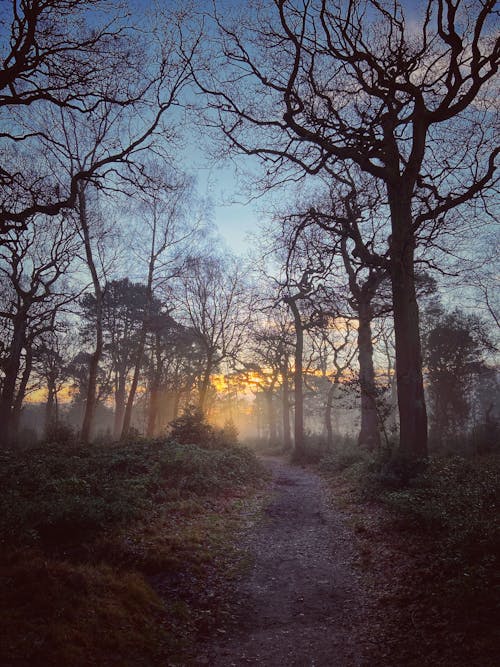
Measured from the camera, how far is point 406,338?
9859 millimetres

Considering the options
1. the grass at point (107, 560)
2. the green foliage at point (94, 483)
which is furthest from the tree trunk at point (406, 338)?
the green foliage at point (94, 483)

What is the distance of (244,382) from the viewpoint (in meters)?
36.9

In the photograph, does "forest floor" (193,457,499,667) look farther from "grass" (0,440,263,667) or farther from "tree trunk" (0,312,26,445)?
"tree trunk" (0,312,26,445)

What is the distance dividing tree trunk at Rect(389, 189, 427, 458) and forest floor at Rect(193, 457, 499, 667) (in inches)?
87.1

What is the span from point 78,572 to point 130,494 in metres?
3.17

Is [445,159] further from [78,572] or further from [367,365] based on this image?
[78,572]

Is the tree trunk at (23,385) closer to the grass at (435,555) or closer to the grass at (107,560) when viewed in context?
the grass at (107,560)

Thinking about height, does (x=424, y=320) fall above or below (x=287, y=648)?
above

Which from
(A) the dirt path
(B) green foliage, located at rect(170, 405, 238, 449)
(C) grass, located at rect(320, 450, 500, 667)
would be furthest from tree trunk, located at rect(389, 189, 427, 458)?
(B) green foliage, located at rect(170, 405, 238, 449)

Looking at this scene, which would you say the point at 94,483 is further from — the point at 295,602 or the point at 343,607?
the point at 343,607

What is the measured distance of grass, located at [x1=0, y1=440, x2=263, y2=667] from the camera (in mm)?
3635

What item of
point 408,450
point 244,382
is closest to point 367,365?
point 408,450

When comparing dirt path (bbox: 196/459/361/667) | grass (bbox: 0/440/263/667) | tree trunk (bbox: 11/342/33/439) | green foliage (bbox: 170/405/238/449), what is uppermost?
tree trunk (bbox: 11/342/33/439)

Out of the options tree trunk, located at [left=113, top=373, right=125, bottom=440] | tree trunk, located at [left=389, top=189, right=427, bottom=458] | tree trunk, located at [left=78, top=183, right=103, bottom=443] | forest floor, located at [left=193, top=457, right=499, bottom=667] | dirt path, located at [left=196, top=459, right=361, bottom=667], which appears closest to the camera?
forest floor, located at [left=193, top=457, right=499, bottom=667]
